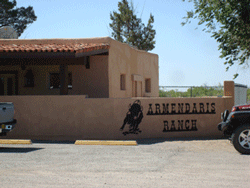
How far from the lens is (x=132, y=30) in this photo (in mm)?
51062

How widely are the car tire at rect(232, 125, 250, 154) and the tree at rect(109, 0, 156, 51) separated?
4079 cm

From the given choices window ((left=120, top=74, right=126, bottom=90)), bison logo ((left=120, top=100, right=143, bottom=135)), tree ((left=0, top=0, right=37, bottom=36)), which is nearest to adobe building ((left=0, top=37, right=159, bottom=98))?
window ((left=120, top=74, right=126, bottom=90))

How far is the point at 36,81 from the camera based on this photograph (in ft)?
69.0

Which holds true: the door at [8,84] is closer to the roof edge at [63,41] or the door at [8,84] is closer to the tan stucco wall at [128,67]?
the roof edge at [63,41]

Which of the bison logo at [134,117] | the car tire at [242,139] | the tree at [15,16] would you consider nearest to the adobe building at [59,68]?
the bison logo at [134,117]

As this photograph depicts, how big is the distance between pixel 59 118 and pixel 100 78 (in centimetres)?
497

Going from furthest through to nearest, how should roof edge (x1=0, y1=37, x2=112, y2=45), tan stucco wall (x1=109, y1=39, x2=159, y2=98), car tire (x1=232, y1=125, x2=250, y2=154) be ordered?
1. tan stucco wall (x1=109, y1=39, x2=159, y2=98)
2. roof edge (x1=0, y1=37, x2=112, y2=45)
3. car tire (x1=232, y1=125, x2=250, y2=154)

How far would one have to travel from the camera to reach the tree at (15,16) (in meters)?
44.1

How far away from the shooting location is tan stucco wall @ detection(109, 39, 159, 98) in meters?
20.5

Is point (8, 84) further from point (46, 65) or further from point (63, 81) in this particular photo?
point (63, 81)

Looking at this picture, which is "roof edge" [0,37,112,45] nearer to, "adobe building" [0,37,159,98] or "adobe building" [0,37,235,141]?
"adobe building" [0,37,159,98]

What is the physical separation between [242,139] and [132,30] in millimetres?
41903

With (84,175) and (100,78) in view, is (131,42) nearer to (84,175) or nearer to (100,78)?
(100,78)

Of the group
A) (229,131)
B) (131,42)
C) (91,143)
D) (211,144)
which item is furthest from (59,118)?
(131,42)
